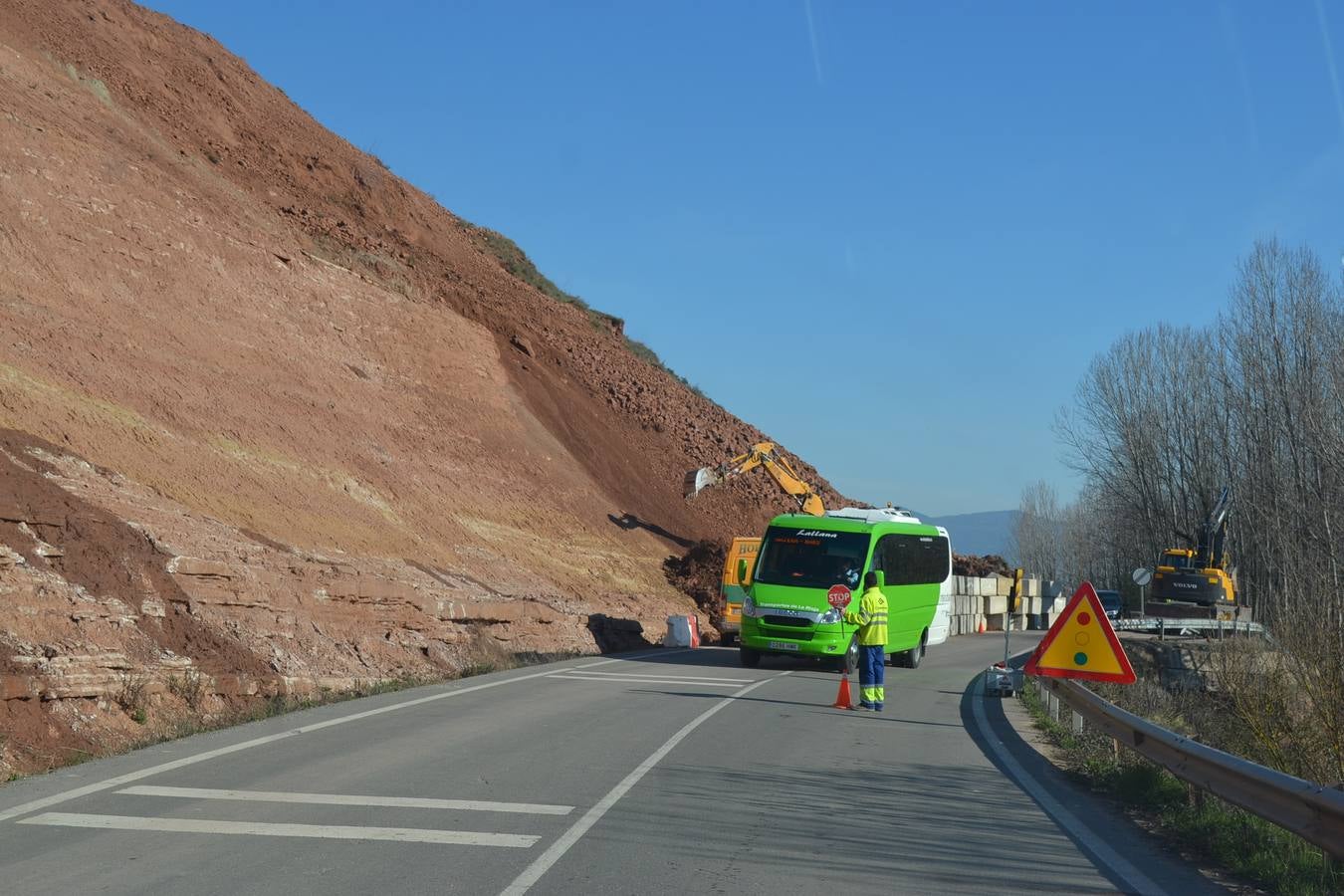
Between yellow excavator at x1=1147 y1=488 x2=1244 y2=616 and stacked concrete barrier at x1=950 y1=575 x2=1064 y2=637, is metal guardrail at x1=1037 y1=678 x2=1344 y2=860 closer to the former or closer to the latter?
stacked concrete barrier at x1=950 y1=575 x2=1064 y2=637

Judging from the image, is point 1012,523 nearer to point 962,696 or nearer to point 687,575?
point 687,575

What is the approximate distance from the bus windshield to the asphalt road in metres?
7.75

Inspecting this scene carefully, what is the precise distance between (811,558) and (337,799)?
48.0 ft

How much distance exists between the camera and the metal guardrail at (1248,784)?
6371mm

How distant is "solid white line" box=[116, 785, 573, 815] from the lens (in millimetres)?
8781

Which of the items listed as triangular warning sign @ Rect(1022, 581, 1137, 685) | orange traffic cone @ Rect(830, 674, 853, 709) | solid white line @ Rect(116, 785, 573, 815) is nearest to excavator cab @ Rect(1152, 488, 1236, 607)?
orange traffic cone @ Rect(830, 674, 853, 709)

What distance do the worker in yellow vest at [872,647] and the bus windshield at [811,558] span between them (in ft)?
17.3

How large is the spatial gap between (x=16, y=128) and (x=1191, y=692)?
101ft

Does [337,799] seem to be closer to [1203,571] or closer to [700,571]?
[700,571]

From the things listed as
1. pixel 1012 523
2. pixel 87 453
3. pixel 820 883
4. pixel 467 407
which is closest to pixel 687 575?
pixel 467 407

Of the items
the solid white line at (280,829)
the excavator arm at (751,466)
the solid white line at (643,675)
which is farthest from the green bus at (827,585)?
the excavator arm at (751,466)

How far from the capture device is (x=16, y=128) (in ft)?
108

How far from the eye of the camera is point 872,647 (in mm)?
16797

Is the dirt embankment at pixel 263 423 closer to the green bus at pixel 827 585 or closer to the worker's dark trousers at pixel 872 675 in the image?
the green bus at pixel 827 585
